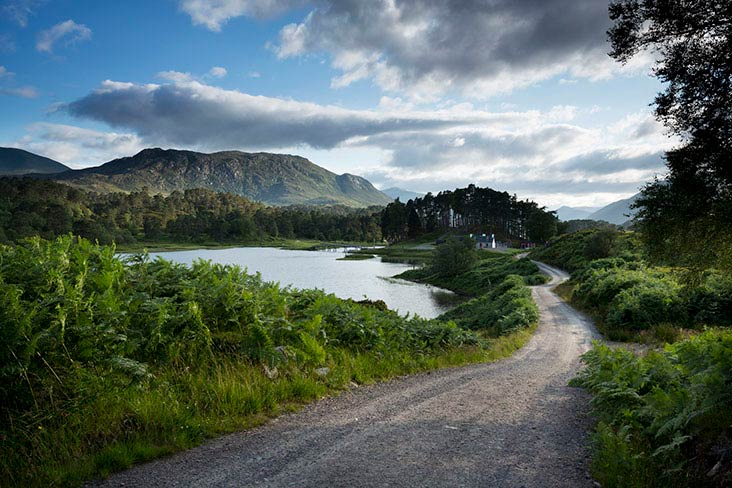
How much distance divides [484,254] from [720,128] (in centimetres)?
10353

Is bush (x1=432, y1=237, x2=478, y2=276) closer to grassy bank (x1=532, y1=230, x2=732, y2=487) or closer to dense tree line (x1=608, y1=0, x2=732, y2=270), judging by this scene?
grassy bank (x1=532, y1=230, x2=732, y2=487)

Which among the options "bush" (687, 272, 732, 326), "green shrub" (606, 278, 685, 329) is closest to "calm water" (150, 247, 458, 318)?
"green shrub" (606, 278, 685, 329)

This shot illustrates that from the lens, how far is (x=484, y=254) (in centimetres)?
11144

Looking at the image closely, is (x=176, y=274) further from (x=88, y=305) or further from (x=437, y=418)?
(x=437, y=418)

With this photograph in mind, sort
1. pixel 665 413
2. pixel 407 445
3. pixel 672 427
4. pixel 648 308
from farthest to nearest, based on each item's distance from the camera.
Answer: pixel 648 308 → pixel 407 445 → pixel 665 413 → pixel 672 427

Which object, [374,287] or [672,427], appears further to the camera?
[374,287]

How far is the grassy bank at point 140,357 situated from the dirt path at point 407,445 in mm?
592

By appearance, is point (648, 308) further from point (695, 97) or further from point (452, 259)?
point (452, 259)

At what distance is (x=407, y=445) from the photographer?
6469 mm

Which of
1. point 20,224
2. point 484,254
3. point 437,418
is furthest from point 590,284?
point 20,224

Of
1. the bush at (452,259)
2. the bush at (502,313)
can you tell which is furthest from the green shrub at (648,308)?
the bush at (452,259)

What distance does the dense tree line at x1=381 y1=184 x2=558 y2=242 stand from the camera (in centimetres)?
15550

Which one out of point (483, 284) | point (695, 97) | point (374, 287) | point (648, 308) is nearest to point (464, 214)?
point (483, 284)

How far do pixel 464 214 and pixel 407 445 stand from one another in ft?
548
